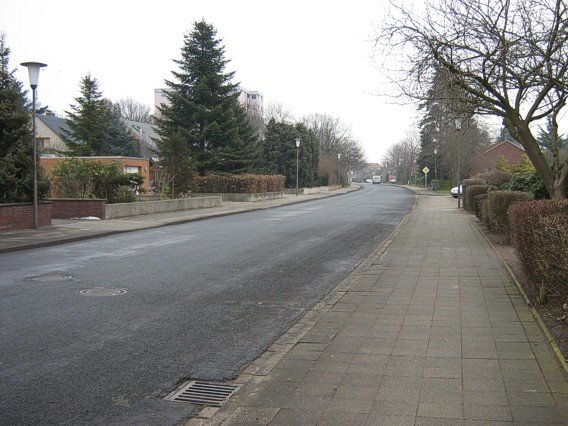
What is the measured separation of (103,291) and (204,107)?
33.8m

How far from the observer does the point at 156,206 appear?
86.1ft

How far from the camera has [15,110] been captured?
18125 millimetres

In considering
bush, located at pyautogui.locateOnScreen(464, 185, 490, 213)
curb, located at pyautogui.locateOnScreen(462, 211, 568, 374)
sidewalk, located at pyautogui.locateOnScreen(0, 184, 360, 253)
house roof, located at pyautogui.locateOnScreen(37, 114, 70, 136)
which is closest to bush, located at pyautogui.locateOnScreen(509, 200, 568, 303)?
curb, located at pyautogui.locateOnScreen(462, 211, 568, 374)

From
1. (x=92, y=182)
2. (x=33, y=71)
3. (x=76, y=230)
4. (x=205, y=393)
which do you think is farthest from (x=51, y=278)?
(x=92, y=182)

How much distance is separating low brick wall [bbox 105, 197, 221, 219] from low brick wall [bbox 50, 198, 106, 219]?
1.68ft

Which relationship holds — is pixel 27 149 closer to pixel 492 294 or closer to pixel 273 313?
pixel 273 313

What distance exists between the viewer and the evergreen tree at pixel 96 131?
172 feet

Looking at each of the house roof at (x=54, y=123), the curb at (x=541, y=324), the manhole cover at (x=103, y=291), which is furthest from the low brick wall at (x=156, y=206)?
the house roof at (x=54, y=123)

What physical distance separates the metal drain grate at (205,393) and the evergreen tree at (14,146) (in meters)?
14.9

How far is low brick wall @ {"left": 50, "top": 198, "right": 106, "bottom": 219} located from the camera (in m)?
21.6

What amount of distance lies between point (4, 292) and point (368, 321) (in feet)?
18.1

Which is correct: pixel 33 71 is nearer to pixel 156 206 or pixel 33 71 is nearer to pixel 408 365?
pixel 156 206

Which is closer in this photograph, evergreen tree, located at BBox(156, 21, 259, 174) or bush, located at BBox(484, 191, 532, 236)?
bush, located at BBox(484, 191, 532, 236)

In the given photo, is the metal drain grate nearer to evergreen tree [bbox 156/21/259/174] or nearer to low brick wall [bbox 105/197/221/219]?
low brick wall [bbox 105/197/221/219]
